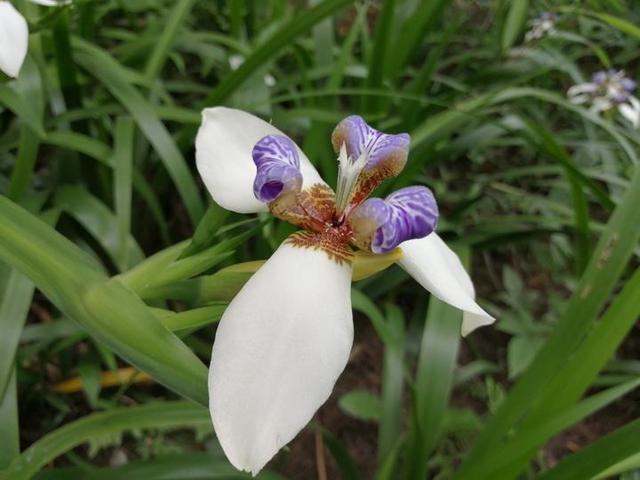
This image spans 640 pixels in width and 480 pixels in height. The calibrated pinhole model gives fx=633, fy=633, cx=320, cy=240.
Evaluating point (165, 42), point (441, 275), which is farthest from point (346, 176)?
point (165, 42)

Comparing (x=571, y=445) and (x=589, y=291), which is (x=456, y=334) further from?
(x=571, y=445)

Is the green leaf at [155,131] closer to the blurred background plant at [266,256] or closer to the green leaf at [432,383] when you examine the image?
the blurred background plant at [266,256]

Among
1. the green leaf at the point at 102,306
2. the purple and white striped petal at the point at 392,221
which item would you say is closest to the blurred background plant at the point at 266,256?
the green leaf at the point at 102,306

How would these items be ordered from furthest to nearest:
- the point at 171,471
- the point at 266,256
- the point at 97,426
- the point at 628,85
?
the point at 628,85, the point at 266,256, the point at 171,471, the point at 97,426

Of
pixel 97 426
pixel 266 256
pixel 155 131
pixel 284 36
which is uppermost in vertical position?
pixel 284 36

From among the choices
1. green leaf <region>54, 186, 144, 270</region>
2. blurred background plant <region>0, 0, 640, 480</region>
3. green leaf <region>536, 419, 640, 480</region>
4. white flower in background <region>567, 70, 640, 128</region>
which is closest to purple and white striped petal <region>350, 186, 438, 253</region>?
blurred background plant <region>0, 0, 640, 480</region>

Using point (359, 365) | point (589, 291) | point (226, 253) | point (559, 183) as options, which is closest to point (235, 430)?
point (226, 253)

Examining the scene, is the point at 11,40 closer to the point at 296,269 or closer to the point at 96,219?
the point at 96,219
